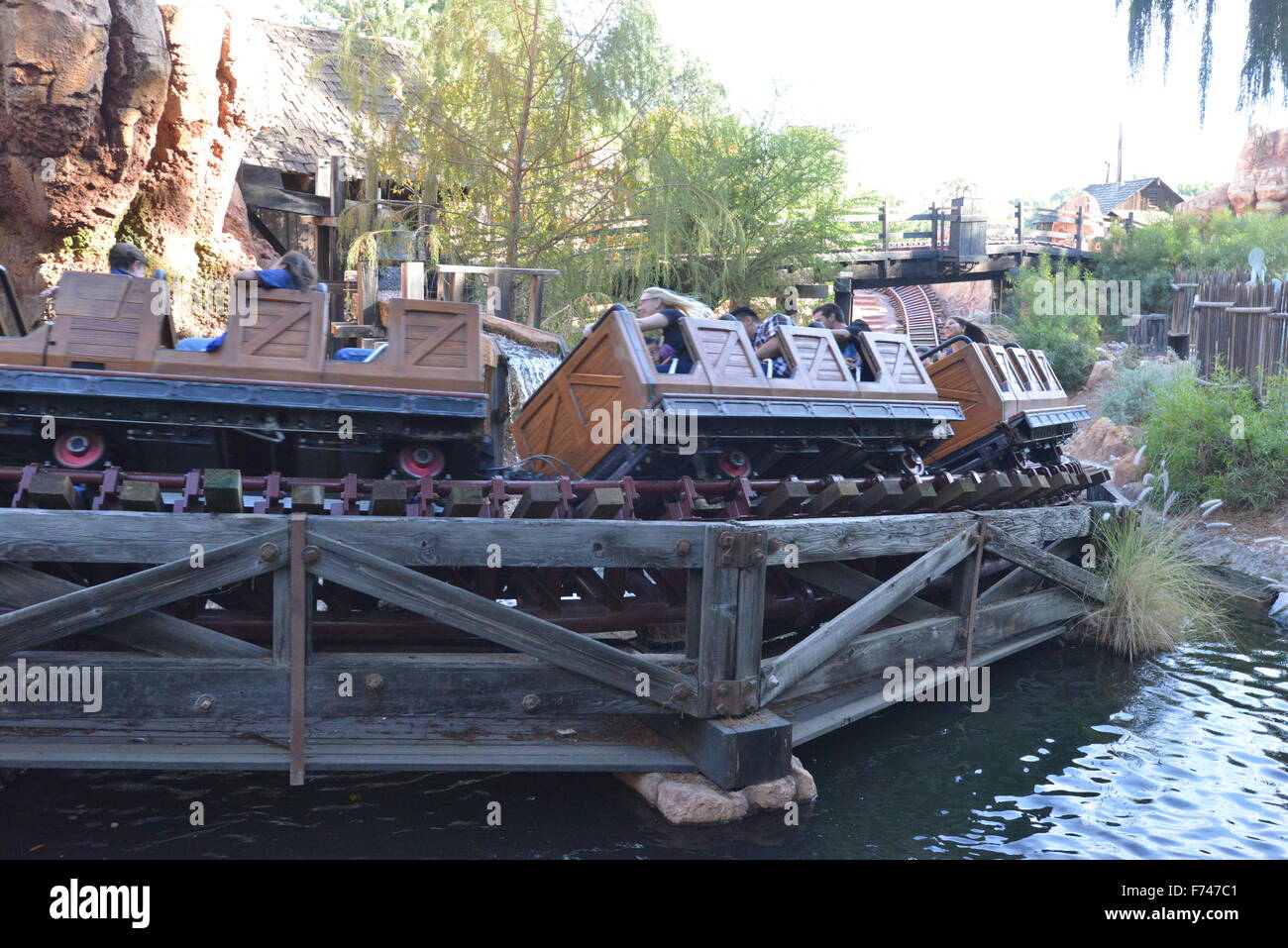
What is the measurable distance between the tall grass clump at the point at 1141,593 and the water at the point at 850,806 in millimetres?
1615

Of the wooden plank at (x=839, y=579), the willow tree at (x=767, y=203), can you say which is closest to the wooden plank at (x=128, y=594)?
the wooden plank at (x=839, y=579)

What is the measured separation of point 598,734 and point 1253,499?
10542 mm

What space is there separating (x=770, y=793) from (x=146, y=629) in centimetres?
323

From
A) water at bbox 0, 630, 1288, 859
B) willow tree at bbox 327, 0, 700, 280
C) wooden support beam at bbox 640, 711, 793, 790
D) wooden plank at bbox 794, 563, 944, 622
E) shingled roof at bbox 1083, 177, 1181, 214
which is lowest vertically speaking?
water at bbox 0, 630, 1288, 859

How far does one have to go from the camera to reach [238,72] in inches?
587

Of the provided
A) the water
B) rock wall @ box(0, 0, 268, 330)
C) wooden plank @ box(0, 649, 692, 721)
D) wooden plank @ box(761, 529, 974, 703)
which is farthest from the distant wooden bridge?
wooden plank @ box(0, 649, 692, 721)

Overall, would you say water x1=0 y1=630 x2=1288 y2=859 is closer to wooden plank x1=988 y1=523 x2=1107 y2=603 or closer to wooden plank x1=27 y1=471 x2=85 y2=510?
wooden plank x1=988 y1=523 x2=1107 y2=603

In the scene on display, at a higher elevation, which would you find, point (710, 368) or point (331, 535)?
point (710, 368)

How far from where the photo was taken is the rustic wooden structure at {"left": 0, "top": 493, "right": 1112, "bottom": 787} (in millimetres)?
4605

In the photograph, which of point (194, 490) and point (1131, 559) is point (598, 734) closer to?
point (194, 490)

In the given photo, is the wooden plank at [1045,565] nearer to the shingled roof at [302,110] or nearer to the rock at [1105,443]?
the rock at [1105,443]

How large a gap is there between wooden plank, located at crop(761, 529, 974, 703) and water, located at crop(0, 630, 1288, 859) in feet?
2.47

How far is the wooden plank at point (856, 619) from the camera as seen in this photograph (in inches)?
221
